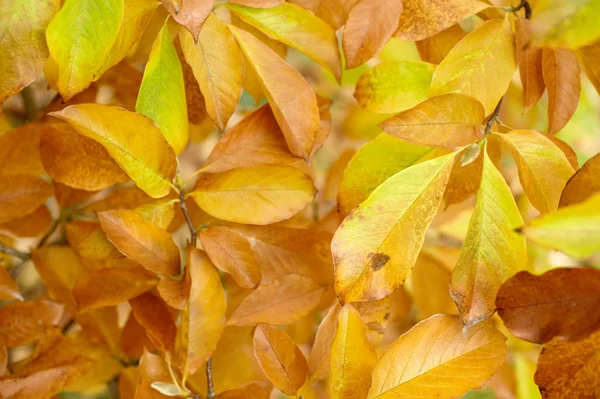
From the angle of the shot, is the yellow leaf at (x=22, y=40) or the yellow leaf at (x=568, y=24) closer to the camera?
the yellow leaf at (x=568, y=24)

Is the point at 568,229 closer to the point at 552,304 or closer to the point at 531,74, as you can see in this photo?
the point at 552,304

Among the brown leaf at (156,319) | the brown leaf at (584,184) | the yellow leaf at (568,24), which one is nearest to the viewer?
the yellow leaf at (568,24)

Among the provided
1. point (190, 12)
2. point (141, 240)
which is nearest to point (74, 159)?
point (141, 240)

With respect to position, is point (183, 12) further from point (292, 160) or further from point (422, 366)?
point (422, 366)

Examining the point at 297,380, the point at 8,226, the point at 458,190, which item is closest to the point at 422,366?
the point at 297,380

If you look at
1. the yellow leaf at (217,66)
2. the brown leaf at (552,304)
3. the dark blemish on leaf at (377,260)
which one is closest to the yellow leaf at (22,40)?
the yellow leaf at (217,66)

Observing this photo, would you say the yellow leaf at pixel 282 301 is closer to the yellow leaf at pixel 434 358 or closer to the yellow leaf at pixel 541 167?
the yellow leaf at pixel 434 358

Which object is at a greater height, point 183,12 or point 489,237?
point 183,12
